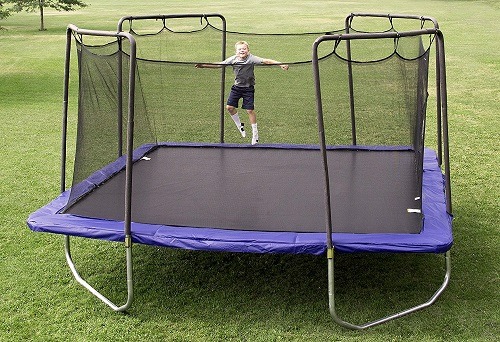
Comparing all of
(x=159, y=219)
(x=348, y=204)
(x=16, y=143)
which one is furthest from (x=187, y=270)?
(x=16, y=143)

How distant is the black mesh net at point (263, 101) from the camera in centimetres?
352

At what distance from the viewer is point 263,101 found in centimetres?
427

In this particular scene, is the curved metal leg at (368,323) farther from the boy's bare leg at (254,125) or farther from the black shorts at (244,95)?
the boy's bare leg at (254,125)

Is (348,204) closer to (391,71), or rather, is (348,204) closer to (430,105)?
(391,71)

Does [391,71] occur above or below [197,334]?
above

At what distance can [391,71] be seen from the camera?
356 centimetres

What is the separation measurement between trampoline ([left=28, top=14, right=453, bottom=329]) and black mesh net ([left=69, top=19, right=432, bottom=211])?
0.02m

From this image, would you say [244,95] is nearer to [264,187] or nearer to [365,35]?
[264,187]

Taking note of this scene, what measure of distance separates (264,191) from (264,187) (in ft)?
0.24

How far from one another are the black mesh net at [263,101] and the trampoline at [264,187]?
0.02 m

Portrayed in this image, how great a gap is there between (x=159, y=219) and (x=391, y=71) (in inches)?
55.2

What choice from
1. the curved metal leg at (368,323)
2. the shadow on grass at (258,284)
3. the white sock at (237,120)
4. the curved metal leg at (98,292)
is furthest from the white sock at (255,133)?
the curved metal leg at (368,323)

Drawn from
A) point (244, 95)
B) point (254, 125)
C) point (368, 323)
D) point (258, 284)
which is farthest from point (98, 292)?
point (254, 125)

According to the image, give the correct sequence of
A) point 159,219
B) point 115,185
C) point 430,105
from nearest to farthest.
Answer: point 159,219 < point 115,185 < point 430,105
